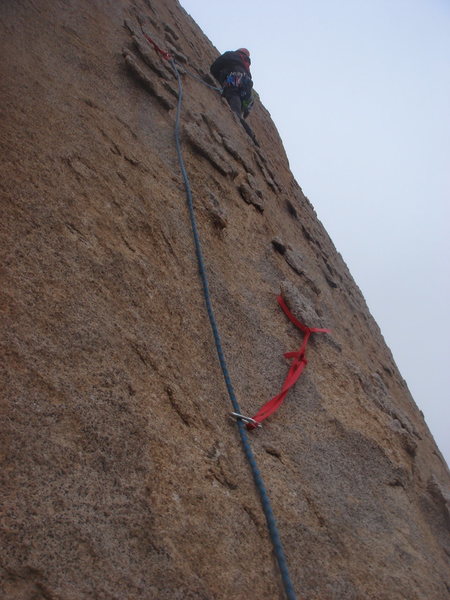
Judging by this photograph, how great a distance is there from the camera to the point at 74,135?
268 cm

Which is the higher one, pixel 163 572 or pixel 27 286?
pixel 27 286

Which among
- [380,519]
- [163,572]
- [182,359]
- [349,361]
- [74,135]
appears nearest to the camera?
[163,572]

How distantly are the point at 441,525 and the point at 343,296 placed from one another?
2.90 m

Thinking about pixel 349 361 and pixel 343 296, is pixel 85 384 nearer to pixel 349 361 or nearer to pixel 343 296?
pixel 349 361

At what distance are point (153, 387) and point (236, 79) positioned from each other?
19.9ft

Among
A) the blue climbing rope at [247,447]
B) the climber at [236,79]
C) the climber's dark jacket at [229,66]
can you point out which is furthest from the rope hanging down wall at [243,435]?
the climber's dark jacket at [229,66]

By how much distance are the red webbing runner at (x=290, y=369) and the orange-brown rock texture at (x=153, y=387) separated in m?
0.06

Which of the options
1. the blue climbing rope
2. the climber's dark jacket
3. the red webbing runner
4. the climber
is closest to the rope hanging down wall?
the blue climbing rope

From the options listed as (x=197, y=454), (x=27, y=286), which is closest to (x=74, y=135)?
(x=27, y=286)

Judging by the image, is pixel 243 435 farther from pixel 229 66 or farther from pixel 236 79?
pixel 229 66

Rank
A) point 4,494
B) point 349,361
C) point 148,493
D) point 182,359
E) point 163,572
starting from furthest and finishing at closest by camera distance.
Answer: point 349,361
point 182,359
point 148,493
point 163,572
point 4,494

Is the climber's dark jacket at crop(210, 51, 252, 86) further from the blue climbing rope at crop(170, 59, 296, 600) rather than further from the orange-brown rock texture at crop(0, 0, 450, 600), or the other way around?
the blue climbing rope at crop(170, 59, 296, 600)

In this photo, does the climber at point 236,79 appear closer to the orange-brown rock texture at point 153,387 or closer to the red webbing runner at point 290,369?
the orange-brown rock texture at point 153,387

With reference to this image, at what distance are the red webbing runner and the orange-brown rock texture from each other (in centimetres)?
6
